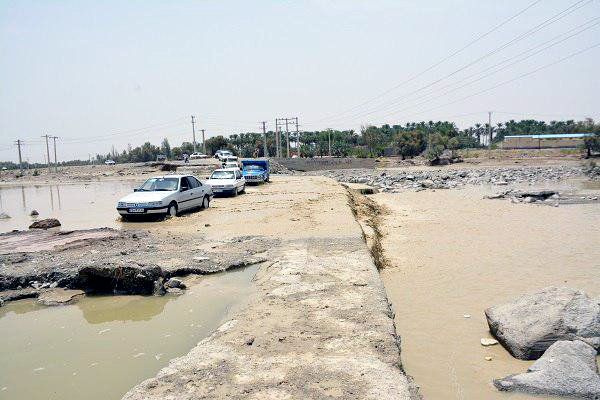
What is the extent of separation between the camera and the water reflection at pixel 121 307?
669cm

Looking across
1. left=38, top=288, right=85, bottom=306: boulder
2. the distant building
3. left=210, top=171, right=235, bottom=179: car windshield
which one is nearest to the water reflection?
left=38, top=288, right=85, bottom=306: boulder

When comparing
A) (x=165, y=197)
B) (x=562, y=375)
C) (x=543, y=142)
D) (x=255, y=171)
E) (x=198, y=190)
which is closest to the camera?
(x=562, y=375)

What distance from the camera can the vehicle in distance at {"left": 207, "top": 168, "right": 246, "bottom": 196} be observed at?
23172 mm

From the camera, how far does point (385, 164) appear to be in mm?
68500

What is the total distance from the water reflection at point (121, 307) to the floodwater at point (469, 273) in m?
3.66

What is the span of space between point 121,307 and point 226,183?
53.9 feet

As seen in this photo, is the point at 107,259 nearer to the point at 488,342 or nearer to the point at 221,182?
the point at 488,342

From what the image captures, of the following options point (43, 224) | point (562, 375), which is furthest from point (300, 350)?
point (43, 224)

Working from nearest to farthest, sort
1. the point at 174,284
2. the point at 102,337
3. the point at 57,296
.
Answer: the point at 102,337 → the point at 57,296 → the point at 174,284

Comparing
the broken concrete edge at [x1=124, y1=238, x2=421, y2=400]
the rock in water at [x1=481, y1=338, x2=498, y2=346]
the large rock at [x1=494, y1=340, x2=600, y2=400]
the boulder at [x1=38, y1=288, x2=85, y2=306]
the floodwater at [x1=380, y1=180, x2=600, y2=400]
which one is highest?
the broken concrete edge at [x1=124, y1=238, x2=421, y2=400]

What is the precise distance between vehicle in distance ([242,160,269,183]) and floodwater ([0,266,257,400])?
2446 cm

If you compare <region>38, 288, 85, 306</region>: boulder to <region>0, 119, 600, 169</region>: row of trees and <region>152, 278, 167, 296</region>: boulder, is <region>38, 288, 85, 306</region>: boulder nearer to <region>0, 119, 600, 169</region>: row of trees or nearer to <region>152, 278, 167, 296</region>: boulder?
<region>152, 278, 167, 296</region>: boulder

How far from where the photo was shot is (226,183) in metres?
23.3

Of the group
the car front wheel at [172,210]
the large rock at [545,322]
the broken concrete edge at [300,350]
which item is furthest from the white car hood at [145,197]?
the large rock at [545,322]
